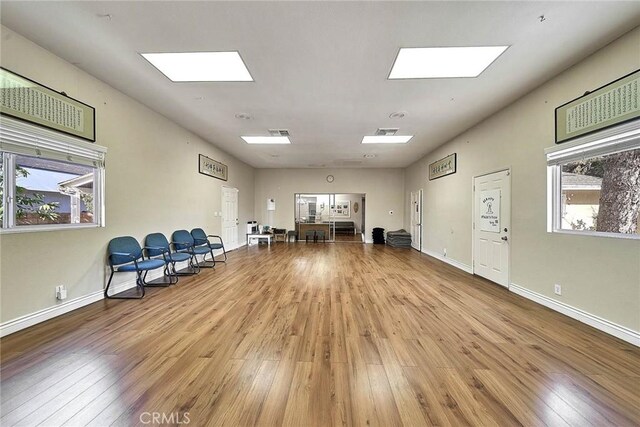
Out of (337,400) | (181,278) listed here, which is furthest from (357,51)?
(181,278)

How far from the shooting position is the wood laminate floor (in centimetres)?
158

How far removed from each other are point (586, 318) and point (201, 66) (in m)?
5.48

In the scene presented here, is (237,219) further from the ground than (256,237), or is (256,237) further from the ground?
(237,219)

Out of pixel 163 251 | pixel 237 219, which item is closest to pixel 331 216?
pixel 237 219

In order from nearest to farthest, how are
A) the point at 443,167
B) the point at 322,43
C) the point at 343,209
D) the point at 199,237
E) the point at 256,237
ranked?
the point at 322,43 < the point at 199,237 < the point at 443,167 < the point at 256,237 < the point at 343,209

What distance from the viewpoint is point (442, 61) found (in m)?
3.01

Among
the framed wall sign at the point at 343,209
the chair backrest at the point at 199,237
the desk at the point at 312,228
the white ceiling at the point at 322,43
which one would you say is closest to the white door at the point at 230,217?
the chair backrest at the point at 199,237

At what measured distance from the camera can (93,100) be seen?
134 inches

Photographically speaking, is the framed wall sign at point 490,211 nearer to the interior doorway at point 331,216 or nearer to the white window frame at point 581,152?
the white window frame at point 581,152

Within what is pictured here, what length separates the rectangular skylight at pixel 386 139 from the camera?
5874 millimetres

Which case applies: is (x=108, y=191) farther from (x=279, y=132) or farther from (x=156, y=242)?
(x=279, y=132)

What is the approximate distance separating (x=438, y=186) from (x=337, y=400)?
21.3 feet

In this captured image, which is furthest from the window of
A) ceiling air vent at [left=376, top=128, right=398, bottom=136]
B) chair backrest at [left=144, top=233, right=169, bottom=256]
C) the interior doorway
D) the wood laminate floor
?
the interior doorway

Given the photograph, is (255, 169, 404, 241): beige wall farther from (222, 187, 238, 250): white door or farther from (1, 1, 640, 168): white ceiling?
(1, 1, 640, 168): white ceiling
